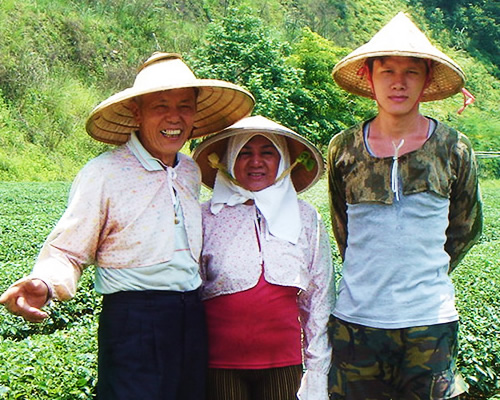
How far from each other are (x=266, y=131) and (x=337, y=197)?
38cm

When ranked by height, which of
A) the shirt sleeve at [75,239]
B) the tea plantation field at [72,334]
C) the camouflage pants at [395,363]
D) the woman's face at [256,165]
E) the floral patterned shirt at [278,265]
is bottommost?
the tea plantation field at [72,334]

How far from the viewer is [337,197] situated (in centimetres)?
257

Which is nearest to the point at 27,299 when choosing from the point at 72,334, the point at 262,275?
the point at 262,275

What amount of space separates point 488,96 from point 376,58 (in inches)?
1605

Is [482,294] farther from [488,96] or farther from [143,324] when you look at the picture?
[488,96]

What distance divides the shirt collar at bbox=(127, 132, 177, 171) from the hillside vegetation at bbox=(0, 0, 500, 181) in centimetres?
1681

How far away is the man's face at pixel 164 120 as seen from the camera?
7.64 feet

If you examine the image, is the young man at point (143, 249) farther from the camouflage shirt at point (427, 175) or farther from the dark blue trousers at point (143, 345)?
the camouflage shirt at point (427, 175)

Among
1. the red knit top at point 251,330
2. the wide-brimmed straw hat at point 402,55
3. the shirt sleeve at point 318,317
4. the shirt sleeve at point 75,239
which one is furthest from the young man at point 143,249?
the wide-brimmed straw hat at point 402,55

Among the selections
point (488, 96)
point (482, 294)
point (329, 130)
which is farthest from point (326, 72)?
point (482, 294)

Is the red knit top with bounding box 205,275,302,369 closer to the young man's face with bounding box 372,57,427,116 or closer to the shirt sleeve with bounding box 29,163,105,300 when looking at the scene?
the shirt sleeve with bounding box 29,163,105,300

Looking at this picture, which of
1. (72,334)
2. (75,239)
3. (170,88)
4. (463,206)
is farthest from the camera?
(72,334)

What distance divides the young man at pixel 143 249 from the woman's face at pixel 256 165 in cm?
25

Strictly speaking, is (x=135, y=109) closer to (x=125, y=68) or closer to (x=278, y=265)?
(x=278, y=265)
